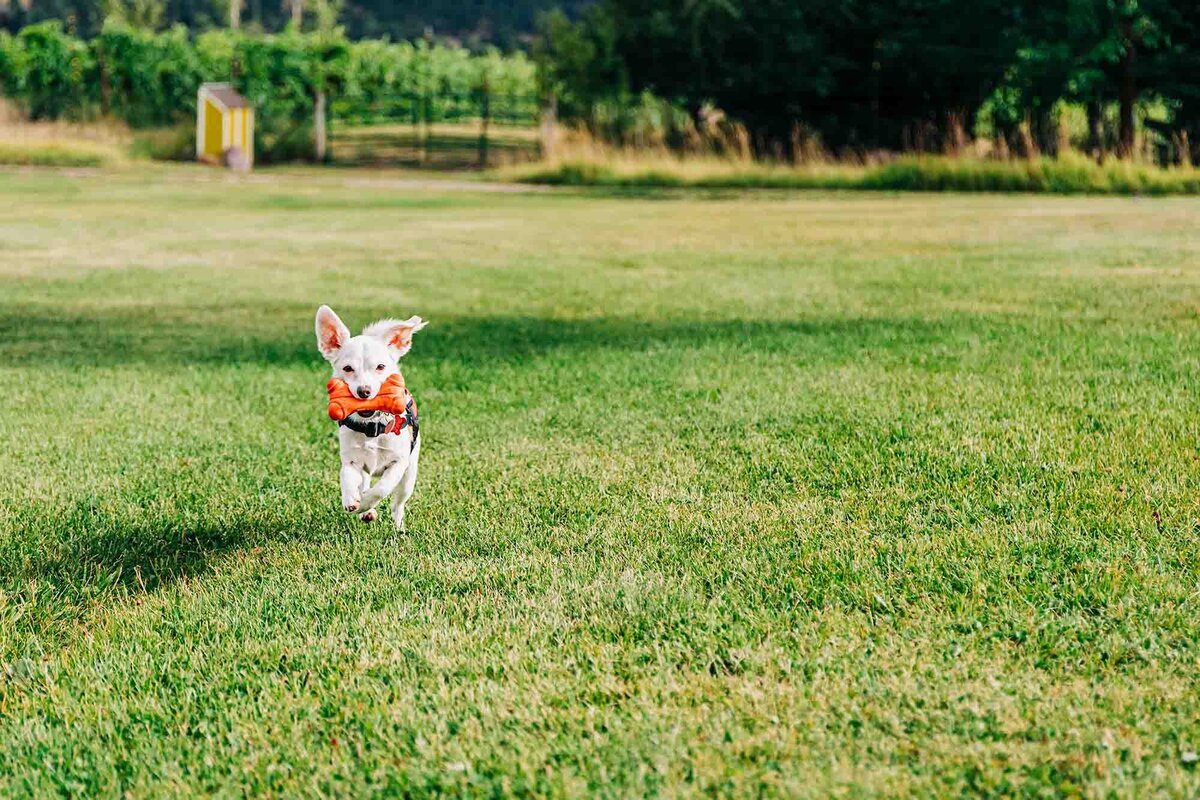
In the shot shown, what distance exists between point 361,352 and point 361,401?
0.45 feet

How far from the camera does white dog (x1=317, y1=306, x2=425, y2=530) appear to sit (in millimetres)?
3779

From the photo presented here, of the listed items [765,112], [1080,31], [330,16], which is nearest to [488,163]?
[765,112]

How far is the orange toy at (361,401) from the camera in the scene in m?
3.74

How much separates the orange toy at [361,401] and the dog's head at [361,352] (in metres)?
0.02

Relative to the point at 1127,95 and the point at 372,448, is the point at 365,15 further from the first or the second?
the point at 372,448

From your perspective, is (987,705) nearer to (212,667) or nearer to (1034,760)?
(1034,760)

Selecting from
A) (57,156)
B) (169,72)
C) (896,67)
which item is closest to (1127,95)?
(896,67)

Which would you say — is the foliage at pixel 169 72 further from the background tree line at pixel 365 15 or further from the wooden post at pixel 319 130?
the background tree line at pixel 365 15

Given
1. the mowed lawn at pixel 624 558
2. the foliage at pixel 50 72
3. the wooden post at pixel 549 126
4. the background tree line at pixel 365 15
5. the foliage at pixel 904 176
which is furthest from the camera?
Answer: the background tree line at pixel 365 15

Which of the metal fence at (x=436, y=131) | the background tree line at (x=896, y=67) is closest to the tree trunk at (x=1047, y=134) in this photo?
the background tree line at (x=896, y=67)

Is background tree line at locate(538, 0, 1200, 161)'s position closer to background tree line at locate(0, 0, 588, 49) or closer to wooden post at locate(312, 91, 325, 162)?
wooden post at locate(312, 91, 325, 162)

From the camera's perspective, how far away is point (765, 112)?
31.5m

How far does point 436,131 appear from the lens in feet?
148

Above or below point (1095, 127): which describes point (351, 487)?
below
